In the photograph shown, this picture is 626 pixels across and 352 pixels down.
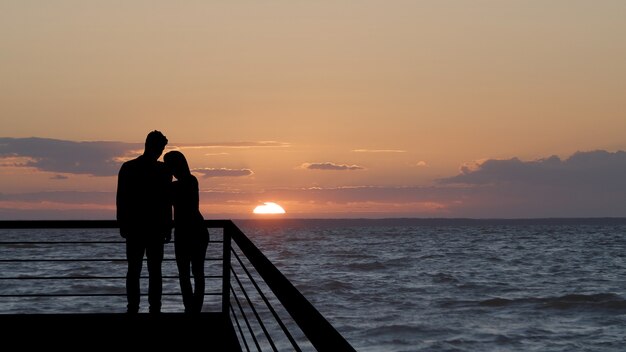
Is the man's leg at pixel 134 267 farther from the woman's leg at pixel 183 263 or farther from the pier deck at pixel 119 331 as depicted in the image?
→ the woman's leg at pixel 183 263

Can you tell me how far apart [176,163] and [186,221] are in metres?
0.53

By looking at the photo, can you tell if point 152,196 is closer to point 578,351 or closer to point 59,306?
point 578,351

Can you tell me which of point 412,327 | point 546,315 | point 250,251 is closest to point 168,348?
point 250,251

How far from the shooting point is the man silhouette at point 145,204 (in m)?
7.01

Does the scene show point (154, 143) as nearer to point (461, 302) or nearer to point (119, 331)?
point (119, 331)

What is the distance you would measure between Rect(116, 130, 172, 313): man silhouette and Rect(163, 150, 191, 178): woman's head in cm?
19

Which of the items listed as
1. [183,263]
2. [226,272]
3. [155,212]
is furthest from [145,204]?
[226,272]

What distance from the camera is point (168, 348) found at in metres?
6.58

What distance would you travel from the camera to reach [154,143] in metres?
7.01

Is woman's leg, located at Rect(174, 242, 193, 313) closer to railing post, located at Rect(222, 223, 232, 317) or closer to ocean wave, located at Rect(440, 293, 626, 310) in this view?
railing post, located at Rect(222, 223, 232, 317)

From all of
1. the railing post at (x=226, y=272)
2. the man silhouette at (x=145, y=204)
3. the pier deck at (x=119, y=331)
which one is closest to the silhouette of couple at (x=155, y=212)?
the man silhouette at (x=145, y=204)

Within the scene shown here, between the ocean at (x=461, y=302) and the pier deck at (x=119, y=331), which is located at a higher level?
the pier deck at (x=119, y=331)

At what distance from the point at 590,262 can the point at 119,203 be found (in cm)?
6430

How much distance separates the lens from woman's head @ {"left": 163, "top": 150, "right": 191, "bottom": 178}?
7.41 metres
